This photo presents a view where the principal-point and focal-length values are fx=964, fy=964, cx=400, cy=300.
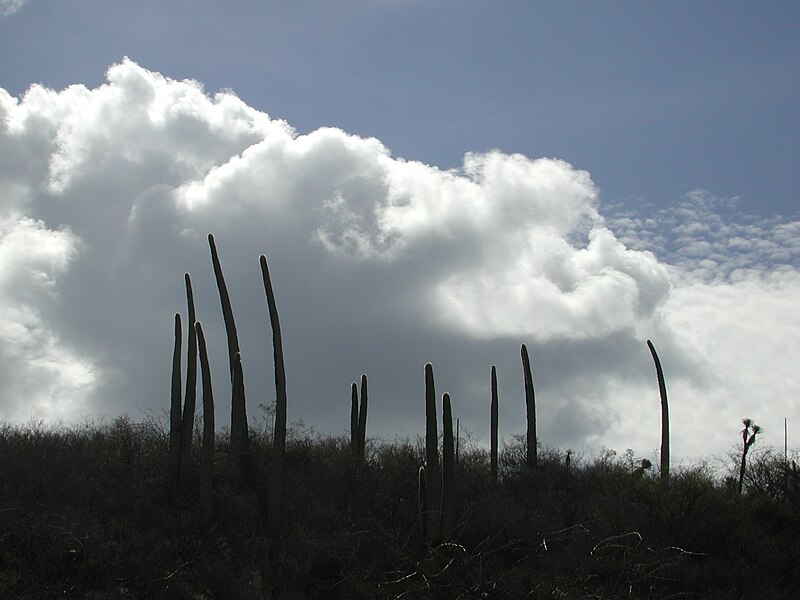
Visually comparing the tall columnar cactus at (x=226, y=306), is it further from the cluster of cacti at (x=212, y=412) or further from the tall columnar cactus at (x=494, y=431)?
the tall columnar cactus at (x=494, y=431)

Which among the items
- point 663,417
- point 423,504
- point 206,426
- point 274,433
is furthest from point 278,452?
point 663,417

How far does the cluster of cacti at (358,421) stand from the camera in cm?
3005

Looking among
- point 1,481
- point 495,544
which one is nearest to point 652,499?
point 495,544

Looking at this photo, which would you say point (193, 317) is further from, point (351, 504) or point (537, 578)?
point (537, 578)

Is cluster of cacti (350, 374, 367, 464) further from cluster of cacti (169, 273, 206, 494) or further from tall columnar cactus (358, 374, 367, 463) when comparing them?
cluster of cacti (169, 273, 206, 494)

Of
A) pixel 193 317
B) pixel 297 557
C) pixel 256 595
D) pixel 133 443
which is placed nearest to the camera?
pixel 256 595

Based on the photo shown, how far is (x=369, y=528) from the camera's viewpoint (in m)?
25.3

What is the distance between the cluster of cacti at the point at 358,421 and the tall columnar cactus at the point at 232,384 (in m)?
3.74

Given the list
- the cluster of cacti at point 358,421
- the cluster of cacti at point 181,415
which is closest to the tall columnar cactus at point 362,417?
the cluster of cacti at point 358,421

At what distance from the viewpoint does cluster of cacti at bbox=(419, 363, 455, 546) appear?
22609 millimetres

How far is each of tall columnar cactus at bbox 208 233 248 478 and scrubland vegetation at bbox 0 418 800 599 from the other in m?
0.97

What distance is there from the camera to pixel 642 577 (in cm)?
1945

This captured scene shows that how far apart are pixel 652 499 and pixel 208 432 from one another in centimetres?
1241

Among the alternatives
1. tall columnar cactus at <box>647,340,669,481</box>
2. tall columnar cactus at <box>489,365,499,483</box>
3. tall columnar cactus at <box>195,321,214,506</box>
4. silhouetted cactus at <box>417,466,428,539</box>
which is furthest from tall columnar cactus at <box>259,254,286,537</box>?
tall columnar cactus at <box>647,340,669,481</box>
